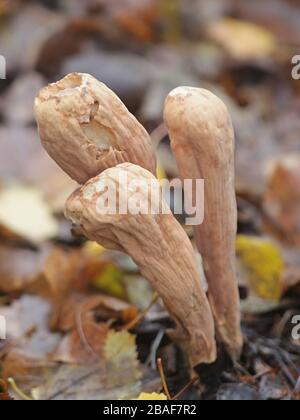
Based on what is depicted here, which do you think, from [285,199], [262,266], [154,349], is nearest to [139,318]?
[154,349]

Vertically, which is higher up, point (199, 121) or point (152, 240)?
point (199, 121)

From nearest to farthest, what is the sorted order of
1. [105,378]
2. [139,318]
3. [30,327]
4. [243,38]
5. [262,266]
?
[105,378] → [139,318] → [30,327] → [262,266] → [243,38]

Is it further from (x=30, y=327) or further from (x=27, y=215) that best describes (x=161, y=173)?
(x=30, y=327)

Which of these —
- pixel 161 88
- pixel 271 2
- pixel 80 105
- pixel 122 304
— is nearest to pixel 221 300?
pixel 122 304

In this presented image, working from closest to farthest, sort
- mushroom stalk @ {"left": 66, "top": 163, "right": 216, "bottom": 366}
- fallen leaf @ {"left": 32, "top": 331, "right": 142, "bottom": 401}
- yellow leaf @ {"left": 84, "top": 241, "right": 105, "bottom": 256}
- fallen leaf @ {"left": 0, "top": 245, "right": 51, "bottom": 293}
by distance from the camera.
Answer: mushroom stalk @ {"left": 66, "top": 163, "right": 216, "bottom": 366}
fallen leaf @ {"left": 32, "top": 331, "right": 142, "bottom": 401}
fallen leaf @ {"left": 0, "top": 245, "right": 51, "bottom": 293}
yellow leaf @ {"left": 84, "top": 241, "right": 105, "bottom": 256}

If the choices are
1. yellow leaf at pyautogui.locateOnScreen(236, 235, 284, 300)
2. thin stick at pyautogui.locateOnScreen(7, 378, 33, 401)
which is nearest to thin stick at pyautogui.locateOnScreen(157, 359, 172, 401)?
thin stick at pyautogui.locateOnScreen(7, 378, 33, 401)

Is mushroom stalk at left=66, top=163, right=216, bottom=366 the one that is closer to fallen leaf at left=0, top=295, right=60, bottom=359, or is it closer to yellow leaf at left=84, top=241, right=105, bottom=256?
fallen leaf at left=0, top=295, right=60, bottom=359
